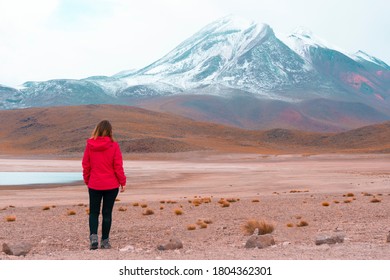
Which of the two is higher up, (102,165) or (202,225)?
(102,165)

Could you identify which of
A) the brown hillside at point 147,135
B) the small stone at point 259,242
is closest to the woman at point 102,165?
the small stone at point 259,242

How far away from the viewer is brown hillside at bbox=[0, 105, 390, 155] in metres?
126

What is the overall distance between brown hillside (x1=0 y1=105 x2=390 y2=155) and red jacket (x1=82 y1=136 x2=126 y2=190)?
99.8m

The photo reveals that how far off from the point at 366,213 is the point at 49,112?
165m

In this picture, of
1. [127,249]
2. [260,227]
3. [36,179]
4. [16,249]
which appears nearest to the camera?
[16,249]

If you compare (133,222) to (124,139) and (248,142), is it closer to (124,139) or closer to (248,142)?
(124,139)

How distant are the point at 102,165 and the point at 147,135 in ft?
406

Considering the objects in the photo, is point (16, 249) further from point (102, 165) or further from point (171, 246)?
point (171, 246)

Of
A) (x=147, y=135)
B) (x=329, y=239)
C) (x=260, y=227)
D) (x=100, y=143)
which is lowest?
(x=147, y=135)

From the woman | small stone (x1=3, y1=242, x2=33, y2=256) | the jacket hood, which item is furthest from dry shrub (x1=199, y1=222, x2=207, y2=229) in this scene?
small stone (x1=3, y1=242, x2=33, y2=256)

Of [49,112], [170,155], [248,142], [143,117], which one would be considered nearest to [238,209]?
[170,155]

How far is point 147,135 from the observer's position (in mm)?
133500

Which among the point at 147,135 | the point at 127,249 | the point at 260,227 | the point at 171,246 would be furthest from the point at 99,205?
the point at 147,135

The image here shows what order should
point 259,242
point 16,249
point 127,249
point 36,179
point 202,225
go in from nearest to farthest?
point 16,249 → point 259,242 → point 127,249 → point 202,225 → point 36,179
